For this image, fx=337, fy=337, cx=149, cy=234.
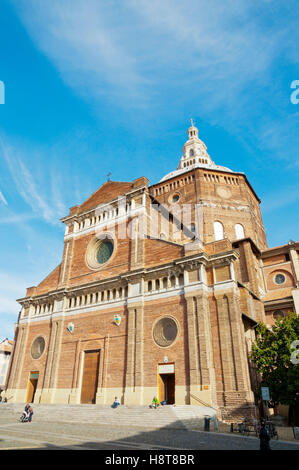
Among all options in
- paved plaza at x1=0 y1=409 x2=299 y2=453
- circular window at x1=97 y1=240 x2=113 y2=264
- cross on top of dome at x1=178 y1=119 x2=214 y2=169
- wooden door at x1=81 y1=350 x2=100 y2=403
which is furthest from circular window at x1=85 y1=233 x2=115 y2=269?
cross on top of dome at x1=178 y1=119 x2=214 y2=169

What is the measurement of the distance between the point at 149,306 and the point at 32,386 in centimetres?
1464

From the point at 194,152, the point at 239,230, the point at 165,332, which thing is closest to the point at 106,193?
the point at 165,332

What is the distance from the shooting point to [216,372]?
2153 centimetres

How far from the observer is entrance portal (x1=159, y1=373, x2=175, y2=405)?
2283 centimetres

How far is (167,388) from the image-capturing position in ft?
76.0

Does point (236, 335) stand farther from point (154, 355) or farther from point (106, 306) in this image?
point (106, 306)

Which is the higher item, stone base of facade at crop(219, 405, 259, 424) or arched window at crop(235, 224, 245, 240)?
arched window at crop(235, 224, 245, 240)

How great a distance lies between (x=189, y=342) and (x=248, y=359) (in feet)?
15.8

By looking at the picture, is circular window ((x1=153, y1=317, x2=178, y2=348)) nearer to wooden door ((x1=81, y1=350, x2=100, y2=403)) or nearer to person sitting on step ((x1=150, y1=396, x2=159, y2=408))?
person sitting on step ((x1=150, y1=396, x2=159, y2=408))

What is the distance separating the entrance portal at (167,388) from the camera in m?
22.8

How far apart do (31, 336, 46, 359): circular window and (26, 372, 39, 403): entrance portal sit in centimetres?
155

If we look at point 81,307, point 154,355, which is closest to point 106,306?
point 81,307

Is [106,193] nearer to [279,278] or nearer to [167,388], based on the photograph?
[167,388]
